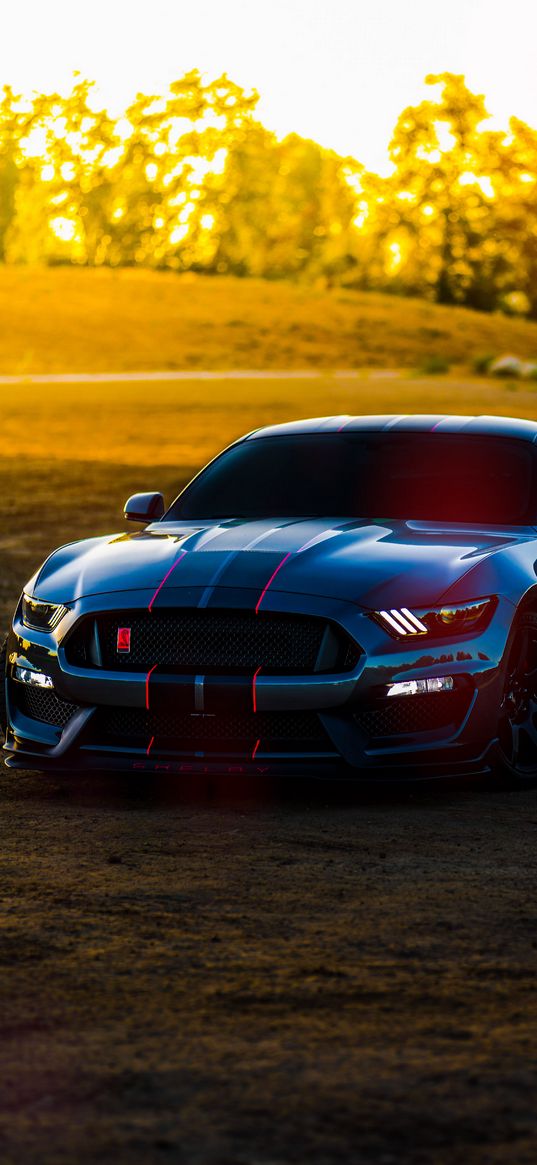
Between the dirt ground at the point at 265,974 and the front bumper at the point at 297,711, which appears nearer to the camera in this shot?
the dirt ground at the point at 265,974

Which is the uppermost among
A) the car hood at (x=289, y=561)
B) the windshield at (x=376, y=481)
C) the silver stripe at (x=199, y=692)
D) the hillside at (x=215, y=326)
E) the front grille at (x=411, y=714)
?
the windshield at (x=376, y=481)

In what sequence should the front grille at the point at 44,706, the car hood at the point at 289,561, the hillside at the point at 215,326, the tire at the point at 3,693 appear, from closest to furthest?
the car hood at the point at 289,561 < the front grille at the point at 44,706 < the tire at the point at 3,693 < the hillside at the point at 215,326

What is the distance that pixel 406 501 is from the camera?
25.3 feet

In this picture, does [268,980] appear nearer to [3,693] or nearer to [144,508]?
[3,693]

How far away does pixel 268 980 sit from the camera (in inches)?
172

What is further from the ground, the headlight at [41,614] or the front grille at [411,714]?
the headlight at [41,614]

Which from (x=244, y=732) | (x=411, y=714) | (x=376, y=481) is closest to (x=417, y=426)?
(x=376, y=481)

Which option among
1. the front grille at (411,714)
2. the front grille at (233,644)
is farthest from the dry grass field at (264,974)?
the front grille at (233,644)

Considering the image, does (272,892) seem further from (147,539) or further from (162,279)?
(162,279)

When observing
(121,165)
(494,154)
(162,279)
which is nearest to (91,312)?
(162,279)

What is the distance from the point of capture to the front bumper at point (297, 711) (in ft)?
21.1

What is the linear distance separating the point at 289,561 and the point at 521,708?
3.63ft

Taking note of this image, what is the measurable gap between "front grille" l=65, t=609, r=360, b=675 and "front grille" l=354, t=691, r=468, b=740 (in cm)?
20

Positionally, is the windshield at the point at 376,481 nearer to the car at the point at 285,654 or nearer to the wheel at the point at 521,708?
the car at the point at 285,654
